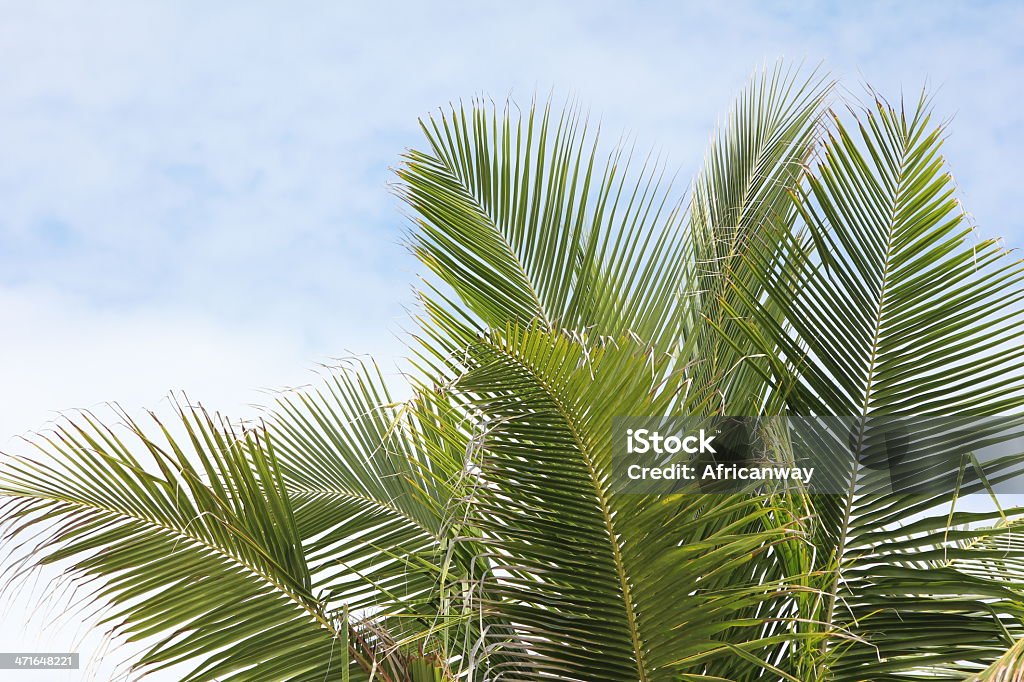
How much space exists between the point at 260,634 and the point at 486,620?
1.97 feet

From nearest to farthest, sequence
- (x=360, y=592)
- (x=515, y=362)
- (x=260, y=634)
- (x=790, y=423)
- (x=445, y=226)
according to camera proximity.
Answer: (x=515, y=362), (x=260, y=634), (x=790, y=423), (x=360, y=592), (x=445, y=226)

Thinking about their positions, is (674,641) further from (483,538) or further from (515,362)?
(515,362)

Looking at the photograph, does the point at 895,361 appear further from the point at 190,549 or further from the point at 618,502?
the point at 190,549

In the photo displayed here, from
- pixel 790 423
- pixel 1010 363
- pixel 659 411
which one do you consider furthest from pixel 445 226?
pixel 1010 363

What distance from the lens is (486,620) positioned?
2.19 m

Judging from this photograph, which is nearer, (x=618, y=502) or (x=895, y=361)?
(x=618, y=502)

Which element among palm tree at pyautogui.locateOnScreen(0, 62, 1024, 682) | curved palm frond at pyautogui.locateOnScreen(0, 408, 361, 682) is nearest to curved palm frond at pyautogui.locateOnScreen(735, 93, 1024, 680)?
palm tree at pyautogui.locateOnScreen(0, 62, 1024, 682)

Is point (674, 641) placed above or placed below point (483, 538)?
below

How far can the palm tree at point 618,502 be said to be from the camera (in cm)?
191

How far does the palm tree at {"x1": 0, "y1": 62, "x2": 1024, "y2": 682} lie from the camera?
191cm

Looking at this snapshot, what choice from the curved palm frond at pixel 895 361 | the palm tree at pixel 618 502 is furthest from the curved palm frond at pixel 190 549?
the curved palm frond at pixel 895 361

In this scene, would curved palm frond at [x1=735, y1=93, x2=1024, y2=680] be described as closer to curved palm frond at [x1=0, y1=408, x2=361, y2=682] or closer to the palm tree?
the palm tree

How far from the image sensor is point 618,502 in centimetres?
189

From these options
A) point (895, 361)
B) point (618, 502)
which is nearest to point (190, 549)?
point (618, 502)
